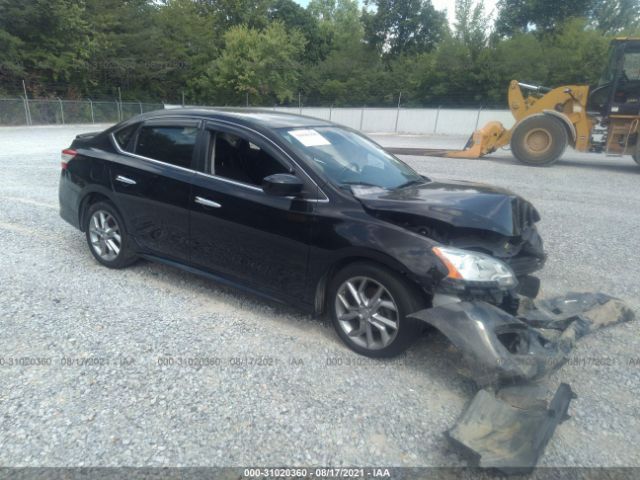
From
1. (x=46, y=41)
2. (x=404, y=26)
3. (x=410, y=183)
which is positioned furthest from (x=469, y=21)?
(x=410, y=183)

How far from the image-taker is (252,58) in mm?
38688

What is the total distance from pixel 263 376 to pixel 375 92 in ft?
138

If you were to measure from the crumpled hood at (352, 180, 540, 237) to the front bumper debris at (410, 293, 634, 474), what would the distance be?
1.99 feet

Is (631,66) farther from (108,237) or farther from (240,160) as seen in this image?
(108,237)

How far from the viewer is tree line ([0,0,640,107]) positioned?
100 feet

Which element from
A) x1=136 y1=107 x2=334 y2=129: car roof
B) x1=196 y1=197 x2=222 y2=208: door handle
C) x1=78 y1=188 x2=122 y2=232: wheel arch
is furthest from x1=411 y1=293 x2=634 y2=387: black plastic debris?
x1=78 y1=188 x2=122 y2=232: wheel arch

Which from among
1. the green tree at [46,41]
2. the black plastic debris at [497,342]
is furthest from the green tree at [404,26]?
the black plastic debris at [497,342]

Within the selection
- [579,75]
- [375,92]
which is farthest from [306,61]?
[579,75]

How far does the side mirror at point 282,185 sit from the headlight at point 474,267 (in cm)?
107

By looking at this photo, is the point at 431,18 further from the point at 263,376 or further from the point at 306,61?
the point at 263,376

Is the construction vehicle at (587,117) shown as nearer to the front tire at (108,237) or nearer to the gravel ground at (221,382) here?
the gravel ground at (221,382)

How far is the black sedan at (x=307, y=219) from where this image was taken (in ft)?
10.1

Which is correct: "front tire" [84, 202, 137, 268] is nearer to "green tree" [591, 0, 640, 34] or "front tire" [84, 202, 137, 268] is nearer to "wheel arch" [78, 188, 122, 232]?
"wheel arch" [78, 188, 122, 232]

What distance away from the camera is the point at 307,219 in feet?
11.2
